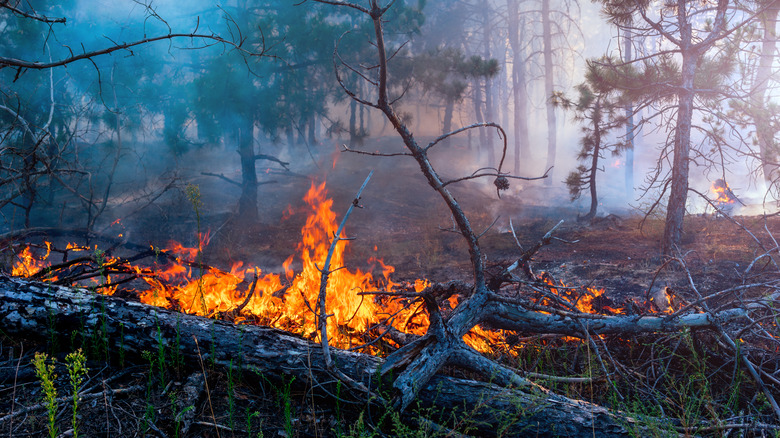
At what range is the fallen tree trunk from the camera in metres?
2.47

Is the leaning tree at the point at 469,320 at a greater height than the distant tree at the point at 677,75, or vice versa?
the distant tree at the point at 677,75

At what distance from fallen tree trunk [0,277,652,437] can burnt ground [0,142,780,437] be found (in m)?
0.13

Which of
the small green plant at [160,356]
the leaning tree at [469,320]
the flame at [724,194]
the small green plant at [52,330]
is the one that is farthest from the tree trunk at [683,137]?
the small green plant at [52,330]

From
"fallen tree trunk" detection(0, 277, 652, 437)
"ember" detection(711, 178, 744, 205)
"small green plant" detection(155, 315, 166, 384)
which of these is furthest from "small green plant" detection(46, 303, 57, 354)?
"ember" detection(711, 178, 744, 205)

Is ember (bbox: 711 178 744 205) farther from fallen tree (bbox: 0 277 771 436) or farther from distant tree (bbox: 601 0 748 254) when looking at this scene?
fallen tree (bbox: 0 277 771 436)

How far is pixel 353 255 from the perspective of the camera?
35.4 feet

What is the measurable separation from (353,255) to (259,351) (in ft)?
26.5

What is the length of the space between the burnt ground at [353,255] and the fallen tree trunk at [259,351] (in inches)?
5.2

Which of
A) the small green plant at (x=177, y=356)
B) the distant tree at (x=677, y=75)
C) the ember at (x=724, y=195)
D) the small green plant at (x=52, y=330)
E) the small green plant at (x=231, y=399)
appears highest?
the distant tree at (x=677, y=75)

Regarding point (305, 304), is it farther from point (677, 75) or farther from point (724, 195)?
point (724, 195)

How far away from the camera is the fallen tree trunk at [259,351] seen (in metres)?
2.47

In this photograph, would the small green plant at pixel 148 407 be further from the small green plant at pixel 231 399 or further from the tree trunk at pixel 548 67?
the tree trunk at pixel 548 67

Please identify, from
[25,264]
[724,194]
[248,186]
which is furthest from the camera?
[248,186]

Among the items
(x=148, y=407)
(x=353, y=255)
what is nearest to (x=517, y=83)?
(x=353, y=255)
